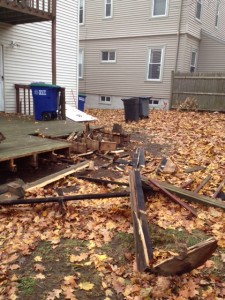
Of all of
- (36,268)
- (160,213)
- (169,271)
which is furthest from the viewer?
(160,213)

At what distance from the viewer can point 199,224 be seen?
3684 millimetres

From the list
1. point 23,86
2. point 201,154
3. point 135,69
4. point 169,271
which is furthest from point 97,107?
point 169,271

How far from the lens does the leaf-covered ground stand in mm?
2619

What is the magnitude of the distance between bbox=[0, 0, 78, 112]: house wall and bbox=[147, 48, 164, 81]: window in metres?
5.48

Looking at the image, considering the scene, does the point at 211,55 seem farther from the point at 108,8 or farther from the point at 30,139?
the point at 30,139

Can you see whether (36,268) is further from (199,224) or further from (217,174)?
(217,174)

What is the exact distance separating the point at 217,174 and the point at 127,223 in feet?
→ 8.57

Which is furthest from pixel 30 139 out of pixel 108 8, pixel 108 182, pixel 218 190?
pixel 108 8

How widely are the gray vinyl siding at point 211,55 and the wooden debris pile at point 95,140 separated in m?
12.5

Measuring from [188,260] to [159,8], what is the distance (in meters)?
17.4

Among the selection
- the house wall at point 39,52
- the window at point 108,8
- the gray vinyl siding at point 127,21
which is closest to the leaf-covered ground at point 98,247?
the house wall at point 39,52

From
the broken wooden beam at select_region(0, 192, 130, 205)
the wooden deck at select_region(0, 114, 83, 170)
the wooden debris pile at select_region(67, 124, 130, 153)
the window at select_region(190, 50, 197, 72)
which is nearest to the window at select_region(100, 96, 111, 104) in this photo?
the window at select_region(190, 50, 197, 72)

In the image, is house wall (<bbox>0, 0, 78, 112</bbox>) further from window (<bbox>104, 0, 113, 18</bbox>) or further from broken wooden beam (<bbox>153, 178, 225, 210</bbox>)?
broken wooden beam (<bbox>153, 178, 225, 210</bbox>)

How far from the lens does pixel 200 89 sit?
15.0 meters
